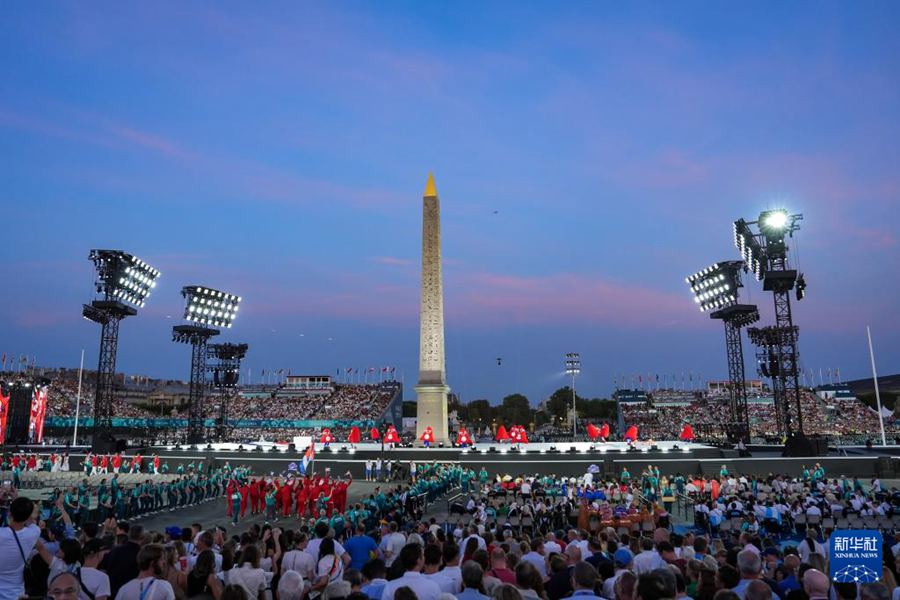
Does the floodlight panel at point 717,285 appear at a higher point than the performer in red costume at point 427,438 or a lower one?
higher

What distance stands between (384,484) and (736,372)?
2996 centimetres

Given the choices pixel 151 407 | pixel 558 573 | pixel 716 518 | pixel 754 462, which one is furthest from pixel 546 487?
pixel 151 407

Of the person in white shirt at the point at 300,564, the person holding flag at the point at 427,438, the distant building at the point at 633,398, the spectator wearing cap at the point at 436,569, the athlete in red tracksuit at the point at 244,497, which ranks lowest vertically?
the athlete in red tracksuit at the point at 244,497

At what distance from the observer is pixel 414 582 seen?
15.7 ft

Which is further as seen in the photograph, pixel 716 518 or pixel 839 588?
pixel 716 518

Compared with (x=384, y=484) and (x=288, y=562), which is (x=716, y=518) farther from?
Result: (x=384, y=484)

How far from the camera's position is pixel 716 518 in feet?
52.3

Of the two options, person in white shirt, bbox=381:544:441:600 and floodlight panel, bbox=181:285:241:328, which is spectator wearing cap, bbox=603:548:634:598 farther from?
floodlight panel, bbox=181:285:241:328

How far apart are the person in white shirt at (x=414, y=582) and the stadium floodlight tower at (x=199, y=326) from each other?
4649 centimetres

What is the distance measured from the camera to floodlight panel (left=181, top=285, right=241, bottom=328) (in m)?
49.1

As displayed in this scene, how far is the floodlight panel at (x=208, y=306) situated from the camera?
49.1m

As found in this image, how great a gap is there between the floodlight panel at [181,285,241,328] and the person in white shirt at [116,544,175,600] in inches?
1829

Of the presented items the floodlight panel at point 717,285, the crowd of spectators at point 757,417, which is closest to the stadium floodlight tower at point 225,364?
the floodlight panel at point 717,285

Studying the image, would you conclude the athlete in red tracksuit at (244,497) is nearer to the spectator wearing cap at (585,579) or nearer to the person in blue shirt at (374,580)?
the person in blue shirt at (374,580)
